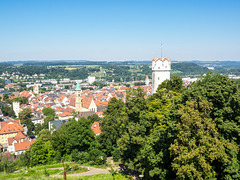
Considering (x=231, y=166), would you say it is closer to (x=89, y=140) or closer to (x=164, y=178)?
(x=164, y=178)

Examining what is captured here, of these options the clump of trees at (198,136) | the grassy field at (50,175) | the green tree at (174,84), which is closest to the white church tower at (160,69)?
the green tree at (174,84)

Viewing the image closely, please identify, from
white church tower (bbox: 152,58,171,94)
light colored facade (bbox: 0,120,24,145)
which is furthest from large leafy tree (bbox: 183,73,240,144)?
light colored facade (bbox: 0,120,24,145)

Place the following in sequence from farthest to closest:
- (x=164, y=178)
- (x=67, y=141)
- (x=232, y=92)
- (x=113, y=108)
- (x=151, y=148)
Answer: (x=113, y=108) → (x=67, y=141) → (x=151, y=148) → (x=164, y=178) → (x=232, y=92)

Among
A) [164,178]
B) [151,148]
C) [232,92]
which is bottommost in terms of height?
[164,178]

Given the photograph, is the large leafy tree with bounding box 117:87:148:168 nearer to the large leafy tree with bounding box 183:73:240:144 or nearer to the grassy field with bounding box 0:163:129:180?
the grassy field with bounding box 0:163:129:180

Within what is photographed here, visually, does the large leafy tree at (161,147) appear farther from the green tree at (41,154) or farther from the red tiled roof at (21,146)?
the red tiled roof at (21,146)

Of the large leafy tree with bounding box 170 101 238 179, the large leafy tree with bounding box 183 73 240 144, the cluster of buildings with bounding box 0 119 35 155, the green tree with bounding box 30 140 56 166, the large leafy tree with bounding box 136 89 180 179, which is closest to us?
the large leafy tree with bounding box 170 101 238 179

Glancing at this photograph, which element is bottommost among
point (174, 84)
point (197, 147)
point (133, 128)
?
point (133, 128)

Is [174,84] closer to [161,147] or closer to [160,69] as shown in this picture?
[160,69]

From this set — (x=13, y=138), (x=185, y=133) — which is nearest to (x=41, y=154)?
(x=185, y=133)

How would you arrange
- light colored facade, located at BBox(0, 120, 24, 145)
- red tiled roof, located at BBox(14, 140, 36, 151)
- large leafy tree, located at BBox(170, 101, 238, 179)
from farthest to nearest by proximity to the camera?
light colored facade, located at BBox(0, 120, 24, 145)
red tiled roof, located at BBox(14, 140, 36, 151)
large leafy tree, located at BBox(170, 101, 238, 179)

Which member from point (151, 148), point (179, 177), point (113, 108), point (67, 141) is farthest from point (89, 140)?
point (179, 177)
